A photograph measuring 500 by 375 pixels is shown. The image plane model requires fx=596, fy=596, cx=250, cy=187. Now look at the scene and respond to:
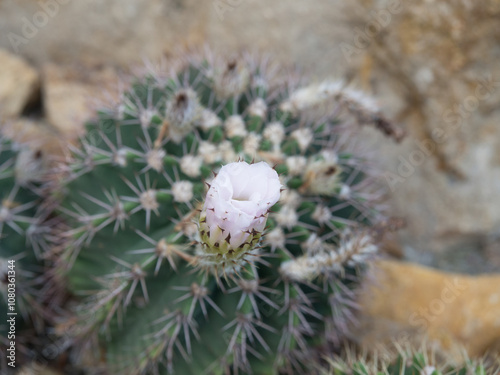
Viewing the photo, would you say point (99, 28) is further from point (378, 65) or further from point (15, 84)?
point (378, 65)

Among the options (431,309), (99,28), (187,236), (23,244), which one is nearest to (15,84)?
(99,28)

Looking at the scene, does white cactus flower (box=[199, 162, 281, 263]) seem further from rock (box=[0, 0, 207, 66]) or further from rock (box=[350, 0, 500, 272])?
rock (box=[0, 0, 207, 66])

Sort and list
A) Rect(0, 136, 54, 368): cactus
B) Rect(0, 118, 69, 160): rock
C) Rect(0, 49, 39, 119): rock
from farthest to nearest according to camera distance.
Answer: Rect(0, 49, 39, 119): rock < Rect(0, 118, 69, 160): rock < Rect(0, 136, 54, 368): cactus

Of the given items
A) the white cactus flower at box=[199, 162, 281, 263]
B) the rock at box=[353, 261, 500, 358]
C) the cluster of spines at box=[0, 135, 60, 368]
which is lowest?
the rock at box=[353, 261, 500, 358]

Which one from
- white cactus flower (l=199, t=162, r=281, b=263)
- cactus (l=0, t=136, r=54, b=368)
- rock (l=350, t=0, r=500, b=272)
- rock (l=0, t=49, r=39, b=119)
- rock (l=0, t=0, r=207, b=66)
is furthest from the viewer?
rock (l=0, t=0, r=207, b=66)

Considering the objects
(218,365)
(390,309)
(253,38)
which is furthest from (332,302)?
(253,38)

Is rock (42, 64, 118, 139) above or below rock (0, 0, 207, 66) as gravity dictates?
below

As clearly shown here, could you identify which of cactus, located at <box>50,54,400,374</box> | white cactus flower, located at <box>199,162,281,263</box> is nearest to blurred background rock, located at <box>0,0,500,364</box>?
cactus, located at <box>50,54,400,374</box>
